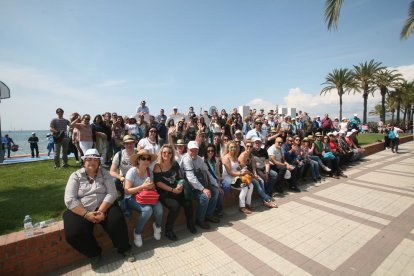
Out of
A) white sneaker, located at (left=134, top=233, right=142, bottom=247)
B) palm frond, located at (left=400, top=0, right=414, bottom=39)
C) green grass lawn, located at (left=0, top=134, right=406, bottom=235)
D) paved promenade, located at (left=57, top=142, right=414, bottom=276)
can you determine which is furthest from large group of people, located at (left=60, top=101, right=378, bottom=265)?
palm frond, located at (left=400, top=0, right=414, bottom=39)

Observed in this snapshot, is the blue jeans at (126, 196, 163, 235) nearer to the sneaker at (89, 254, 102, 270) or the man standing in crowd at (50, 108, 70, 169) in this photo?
the sneaker at (89, 254, 102, 270)

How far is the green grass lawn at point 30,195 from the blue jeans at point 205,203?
8.22 ft

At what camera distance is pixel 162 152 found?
4.22m

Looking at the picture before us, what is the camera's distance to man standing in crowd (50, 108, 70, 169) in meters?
7.19

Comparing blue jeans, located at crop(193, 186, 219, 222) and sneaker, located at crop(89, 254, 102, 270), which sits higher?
blue jeans, located at crop(193, 186, 219, 222)

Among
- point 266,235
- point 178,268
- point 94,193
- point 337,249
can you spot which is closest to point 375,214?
point 337,249

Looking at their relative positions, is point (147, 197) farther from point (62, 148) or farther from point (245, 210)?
point (62, 148)

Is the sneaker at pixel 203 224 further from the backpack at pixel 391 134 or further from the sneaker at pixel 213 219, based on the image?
the backpack at pixel 391 134

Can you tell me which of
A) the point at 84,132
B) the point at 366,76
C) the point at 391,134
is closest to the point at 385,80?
the point at 366,76

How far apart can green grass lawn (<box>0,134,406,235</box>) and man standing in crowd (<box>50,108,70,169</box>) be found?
0.51 metres

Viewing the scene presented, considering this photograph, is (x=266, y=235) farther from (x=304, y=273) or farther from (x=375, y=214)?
(x=375, y=214)

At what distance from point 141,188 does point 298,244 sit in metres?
2.86

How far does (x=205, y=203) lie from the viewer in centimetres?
432

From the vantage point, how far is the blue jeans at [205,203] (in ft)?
14.2
